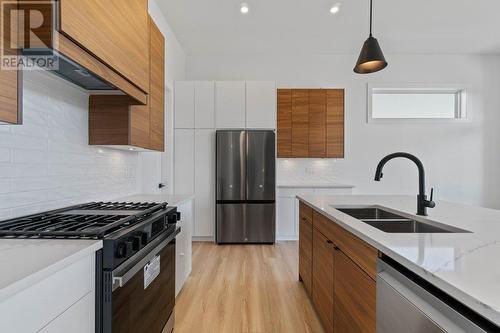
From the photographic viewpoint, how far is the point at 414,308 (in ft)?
2.59

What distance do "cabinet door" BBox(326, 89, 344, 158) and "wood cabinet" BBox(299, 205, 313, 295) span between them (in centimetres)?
218

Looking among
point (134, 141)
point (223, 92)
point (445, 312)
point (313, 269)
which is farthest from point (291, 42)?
point (445, 312)

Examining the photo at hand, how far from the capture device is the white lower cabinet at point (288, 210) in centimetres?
414

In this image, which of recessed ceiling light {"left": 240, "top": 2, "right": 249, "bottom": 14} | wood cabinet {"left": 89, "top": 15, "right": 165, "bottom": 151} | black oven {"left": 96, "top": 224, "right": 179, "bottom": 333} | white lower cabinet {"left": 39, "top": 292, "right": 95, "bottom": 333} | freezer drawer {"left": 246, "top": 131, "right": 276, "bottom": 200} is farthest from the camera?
freezer drawer {"left": 246, "top": 131, "right": 276, "bottom": 200}

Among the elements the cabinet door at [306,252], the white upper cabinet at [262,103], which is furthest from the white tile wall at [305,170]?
the cabinet door at [306,252]

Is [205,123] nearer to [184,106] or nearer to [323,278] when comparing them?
[184,106]

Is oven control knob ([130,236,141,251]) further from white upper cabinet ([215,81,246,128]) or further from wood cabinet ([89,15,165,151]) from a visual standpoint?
white upper cabinet ([215,81,246,128])

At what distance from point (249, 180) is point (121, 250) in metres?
2.89

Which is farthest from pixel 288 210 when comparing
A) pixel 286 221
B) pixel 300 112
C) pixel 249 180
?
pixel 300 112

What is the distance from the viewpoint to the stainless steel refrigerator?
3891 millimetres

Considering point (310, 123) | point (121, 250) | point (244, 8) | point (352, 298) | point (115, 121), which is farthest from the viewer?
point (310, 123)

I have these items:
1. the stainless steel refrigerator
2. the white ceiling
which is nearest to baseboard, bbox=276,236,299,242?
the stainless steel refrigerator

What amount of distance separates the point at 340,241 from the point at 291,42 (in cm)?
369

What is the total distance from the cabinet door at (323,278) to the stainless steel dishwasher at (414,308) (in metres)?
0.61
